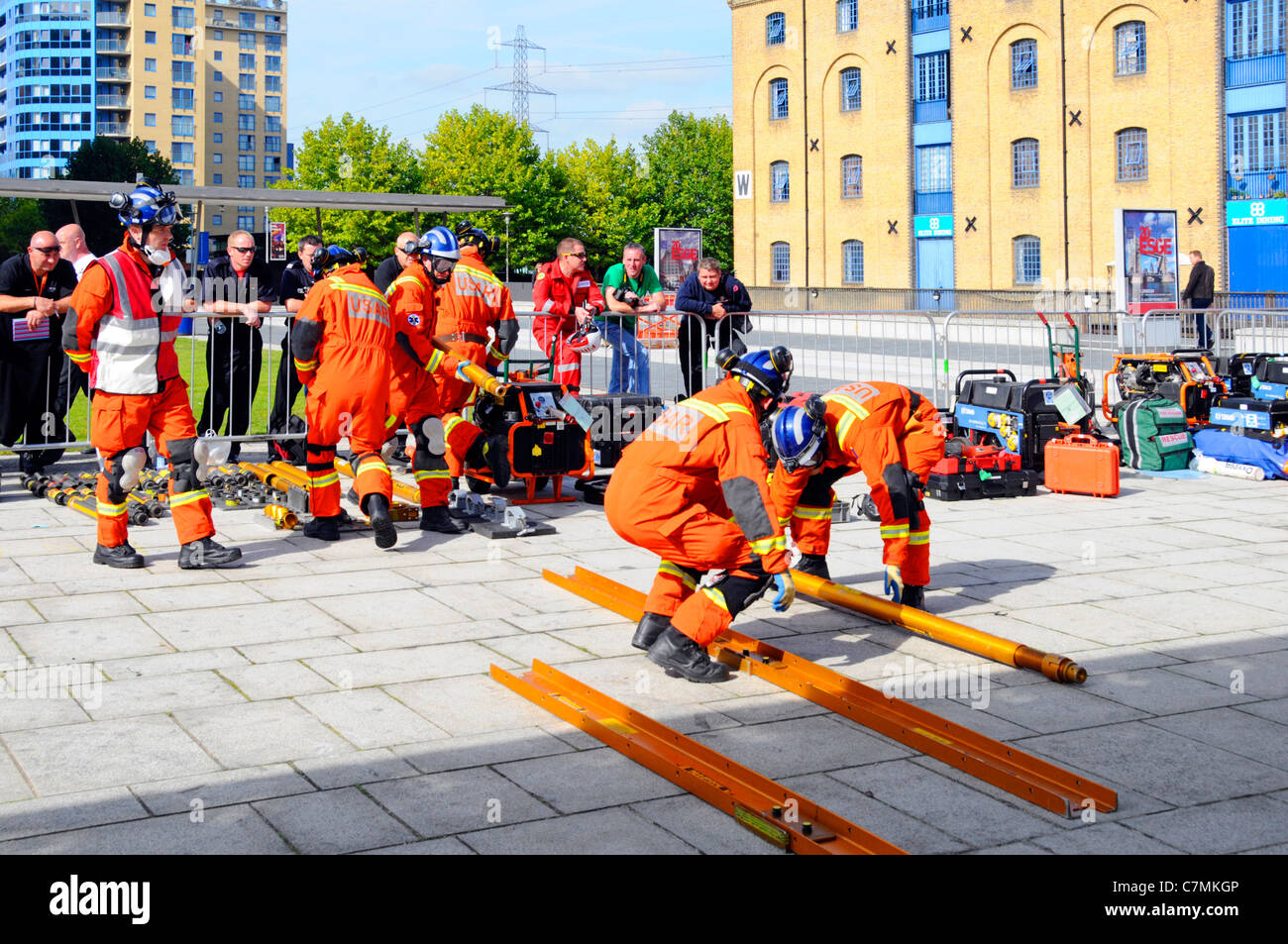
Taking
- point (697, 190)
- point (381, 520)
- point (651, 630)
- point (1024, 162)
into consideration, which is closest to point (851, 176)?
point (1024, 162)

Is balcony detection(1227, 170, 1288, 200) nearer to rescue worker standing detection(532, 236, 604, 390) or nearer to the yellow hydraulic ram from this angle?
rescue worker standing detection(532, 236, 604, 390)

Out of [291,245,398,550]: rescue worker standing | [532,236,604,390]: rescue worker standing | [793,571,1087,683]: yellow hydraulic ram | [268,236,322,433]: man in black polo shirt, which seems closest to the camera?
[793,571,1087,683]: yellow hydraulic ram

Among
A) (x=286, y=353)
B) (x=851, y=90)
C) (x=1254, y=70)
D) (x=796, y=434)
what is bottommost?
(x=796, y=434)

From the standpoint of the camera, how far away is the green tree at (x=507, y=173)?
239 ft

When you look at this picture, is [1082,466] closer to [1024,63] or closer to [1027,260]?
[1027,260]

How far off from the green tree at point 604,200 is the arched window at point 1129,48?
3883 cm

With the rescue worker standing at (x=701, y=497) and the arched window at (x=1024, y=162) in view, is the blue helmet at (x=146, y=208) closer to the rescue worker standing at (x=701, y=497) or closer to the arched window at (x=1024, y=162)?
the rescue worker standing at (x=701, y=497)

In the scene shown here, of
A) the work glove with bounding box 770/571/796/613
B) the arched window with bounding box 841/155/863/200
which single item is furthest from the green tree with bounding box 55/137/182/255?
the work glove with bounding box 770/571/796/613

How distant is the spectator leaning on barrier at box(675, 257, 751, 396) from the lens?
1357cm

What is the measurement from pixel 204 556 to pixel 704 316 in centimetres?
633

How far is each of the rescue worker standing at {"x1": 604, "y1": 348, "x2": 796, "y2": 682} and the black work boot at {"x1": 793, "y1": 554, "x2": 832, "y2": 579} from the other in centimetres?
171

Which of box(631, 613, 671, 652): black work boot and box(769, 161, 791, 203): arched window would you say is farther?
box(769, 161, 791, 203): arched window

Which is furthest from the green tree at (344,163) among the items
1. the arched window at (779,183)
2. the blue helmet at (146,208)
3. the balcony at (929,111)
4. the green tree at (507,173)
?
the blue helmet at (146,208)

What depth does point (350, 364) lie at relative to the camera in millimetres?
9430
